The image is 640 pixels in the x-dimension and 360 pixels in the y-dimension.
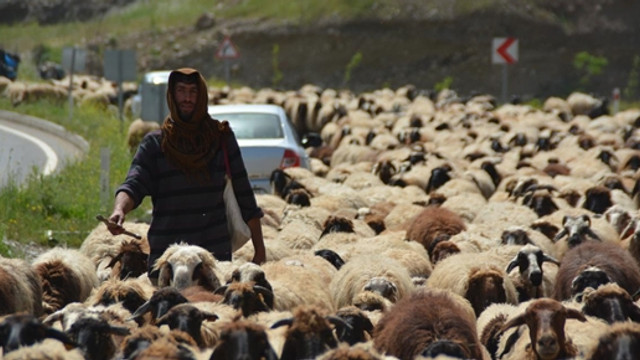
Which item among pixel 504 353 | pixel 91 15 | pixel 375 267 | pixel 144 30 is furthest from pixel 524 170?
pixel 91 15

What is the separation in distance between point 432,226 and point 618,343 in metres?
6.34

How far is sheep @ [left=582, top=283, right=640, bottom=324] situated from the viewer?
8.05 meters

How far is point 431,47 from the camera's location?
64688 mm

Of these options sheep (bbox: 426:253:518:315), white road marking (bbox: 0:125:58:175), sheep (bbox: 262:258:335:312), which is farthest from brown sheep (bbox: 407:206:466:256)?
white road marking (bbox: 0:125:58:175)

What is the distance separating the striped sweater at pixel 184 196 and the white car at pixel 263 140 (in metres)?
7.73

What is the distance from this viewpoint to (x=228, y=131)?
812 cm

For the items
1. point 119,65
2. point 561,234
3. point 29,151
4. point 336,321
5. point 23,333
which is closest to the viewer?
point 23,333

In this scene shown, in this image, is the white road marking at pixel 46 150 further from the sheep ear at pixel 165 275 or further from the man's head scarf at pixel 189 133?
the man's head scarf at pixel 189 133

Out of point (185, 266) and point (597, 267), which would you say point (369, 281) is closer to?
point (185, 266)

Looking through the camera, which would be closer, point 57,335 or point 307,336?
point 57,335

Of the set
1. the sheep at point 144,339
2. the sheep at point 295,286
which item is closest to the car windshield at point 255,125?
the sheep at point 295,286

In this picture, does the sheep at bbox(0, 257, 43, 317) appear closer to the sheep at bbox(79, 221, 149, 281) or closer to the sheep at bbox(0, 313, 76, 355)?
the sheep at bbox(79, 221, 149, 281)

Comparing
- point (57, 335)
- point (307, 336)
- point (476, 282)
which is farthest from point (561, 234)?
point (57, 335)

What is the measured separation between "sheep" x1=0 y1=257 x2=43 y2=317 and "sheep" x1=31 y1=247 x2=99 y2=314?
36 cm
